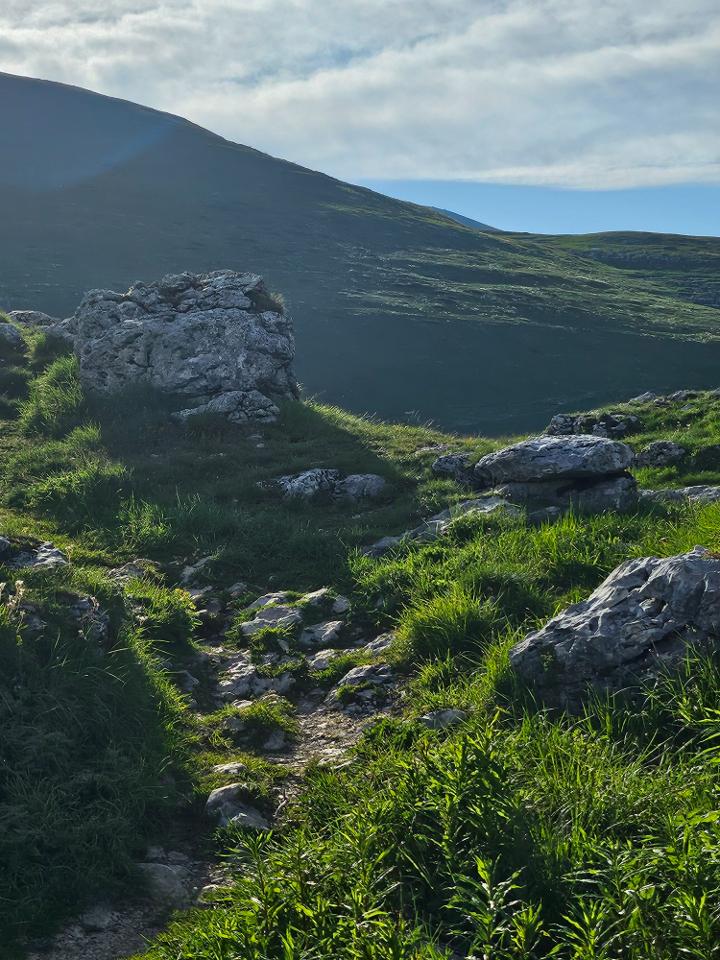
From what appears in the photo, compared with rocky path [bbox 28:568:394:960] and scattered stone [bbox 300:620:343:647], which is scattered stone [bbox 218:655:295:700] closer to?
rocky path [bbox 28:568:394:960]

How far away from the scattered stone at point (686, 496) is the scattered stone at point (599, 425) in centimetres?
645

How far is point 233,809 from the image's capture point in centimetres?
593

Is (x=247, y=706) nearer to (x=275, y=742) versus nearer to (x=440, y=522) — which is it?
(x=275, y=742)

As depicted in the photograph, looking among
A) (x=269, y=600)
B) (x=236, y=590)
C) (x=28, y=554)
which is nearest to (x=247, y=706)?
(x=269, y=600)

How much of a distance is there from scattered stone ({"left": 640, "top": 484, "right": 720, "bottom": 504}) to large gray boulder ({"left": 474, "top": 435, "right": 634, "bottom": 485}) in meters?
0.75

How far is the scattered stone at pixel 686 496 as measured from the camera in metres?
11.0

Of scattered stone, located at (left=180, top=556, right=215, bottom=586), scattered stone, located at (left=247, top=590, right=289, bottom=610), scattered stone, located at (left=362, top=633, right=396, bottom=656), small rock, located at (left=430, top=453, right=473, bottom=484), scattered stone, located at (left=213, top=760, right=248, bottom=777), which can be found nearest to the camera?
scattered stone, located at (left=213, top=760, right=248, bottom=777)

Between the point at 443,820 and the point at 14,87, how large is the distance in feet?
493

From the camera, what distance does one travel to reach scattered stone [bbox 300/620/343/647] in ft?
28.9

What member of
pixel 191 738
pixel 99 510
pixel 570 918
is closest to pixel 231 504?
pixel 99 510

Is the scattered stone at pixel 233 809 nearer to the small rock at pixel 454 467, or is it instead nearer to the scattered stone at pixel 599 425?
the small rock at pixel 454 467

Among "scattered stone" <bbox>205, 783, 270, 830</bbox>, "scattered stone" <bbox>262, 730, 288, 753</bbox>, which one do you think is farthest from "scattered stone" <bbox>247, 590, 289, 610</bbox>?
"scattered stone" <bbox>205, 783, 270, 830</bbox>

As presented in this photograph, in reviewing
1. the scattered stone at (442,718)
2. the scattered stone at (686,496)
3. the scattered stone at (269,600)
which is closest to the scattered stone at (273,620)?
the scattered stone at (269,600)

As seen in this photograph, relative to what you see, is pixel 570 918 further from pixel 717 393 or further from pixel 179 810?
pixel 717 393
